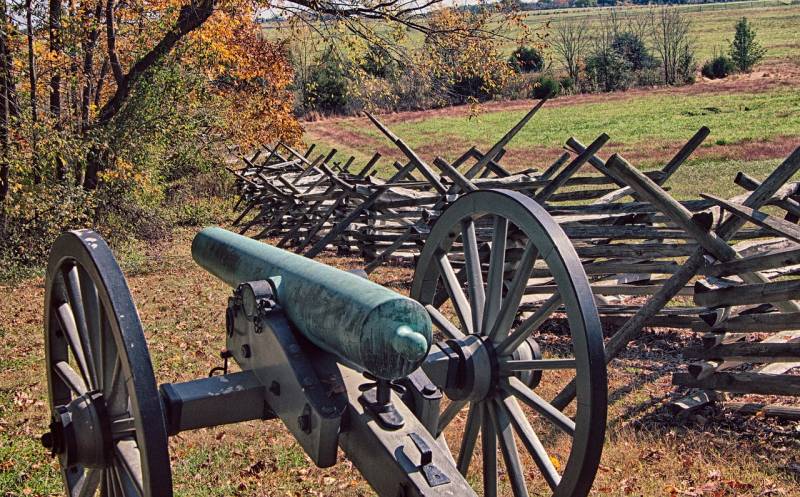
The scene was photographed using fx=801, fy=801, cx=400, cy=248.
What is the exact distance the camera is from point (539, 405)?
3777 mm

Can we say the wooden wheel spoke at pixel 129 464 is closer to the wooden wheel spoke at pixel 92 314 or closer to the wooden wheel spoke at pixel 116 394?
the wooden wheel spoke at pixel 116 394

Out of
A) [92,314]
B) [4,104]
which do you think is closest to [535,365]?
[92,314]

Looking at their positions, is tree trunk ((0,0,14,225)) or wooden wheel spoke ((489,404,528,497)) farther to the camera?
tree trunk ((0,0,14,225))

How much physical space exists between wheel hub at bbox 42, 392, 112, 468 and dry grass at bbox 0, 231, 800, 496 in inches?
71.6

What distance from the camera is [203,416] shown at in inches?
140

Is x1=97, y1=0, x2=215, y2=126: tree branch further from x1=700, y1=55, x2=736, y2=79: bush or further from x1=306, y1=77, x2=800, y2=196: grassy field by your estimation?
x1=700, y1=55, x2=736, y2=79: bush

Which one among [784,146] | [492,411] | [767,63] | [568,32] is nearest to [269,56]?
[784,146]

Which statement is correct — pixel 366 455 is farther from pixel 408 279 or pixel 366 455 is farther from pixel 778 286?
pixel 408 279

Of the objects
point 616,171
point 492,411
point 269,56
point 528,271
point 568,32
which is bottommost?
point 492,411

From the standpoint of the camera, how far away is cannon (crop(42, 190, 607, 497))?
3008mm

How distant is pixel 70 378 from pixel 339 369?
158 centimetres

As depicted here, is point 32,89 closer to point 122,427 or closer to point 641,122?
point 122,427

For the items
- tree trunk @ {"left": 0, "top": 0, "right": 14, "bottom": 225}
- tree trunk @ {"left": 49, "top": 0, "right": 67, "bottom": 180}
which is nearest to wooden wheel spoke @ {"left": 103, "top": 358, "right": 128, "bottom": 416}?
tree trunk @ {"left": 0, "top": 0, "right": 14, "bottom": 225}

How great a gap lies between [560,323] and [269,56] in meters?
15.2
